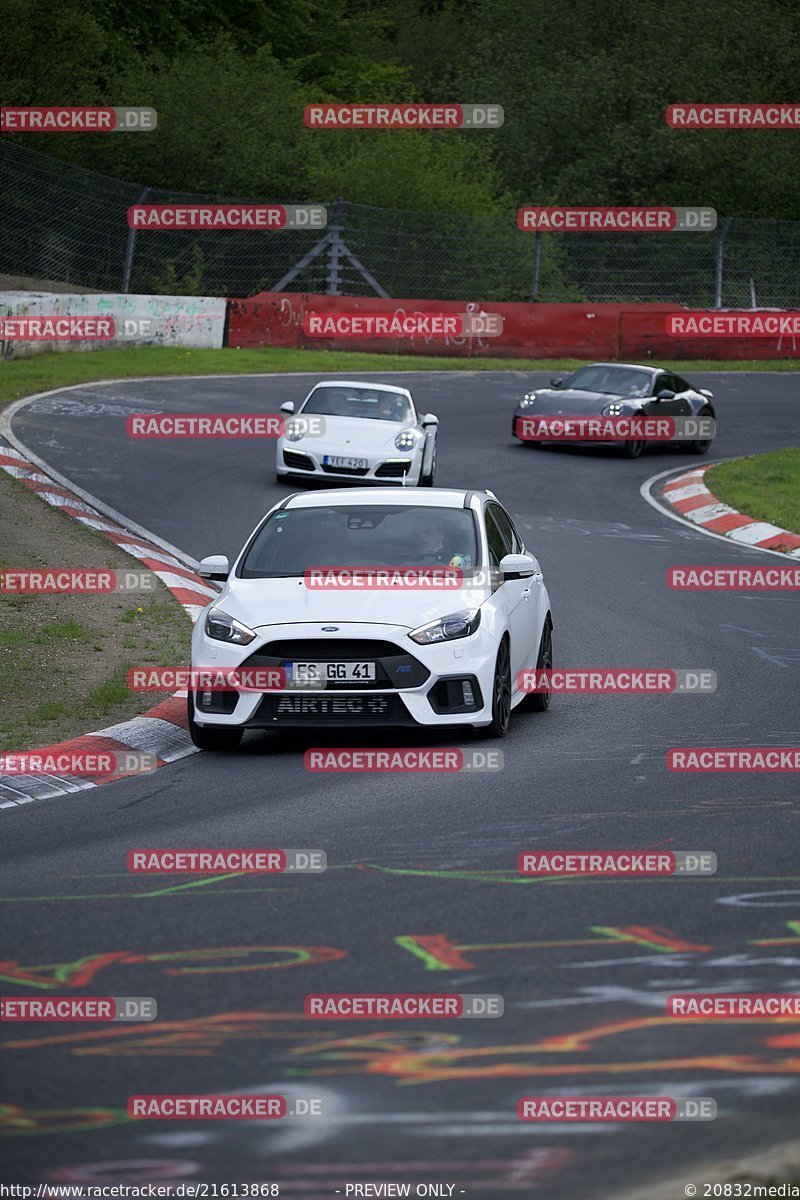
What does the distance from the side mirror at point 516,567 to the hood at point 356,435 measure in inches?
407

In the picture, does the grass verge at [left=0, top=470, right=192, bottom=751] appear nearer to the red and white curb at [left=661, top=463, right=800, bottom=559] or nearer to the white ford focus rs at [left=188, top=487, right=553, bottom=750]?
the white ford focus rs at [left=188, top=487, right=553, bottom=750]

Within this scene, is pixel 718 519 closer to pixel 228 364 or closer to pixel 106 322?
pixel 228 364

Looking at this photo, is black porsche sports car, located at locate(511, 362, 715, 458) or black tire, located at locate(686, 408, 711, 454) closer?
black porsche sports car, located at locate(511, 362, 715, 458)

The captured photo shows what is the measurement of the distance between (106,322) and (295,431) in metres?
12.3

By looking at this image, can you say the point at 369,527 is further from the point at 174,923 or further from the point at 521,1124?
the point at 521,1124

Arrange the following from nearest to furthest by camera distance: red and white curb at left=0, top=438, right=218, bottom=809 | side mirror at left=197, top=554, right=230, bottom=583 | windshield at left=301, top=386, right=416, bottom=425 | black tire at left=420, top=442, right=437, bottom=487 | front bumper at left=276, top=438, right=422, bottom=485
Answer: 1. red and white curb at left=0, top=438, right=218, bottom=809
2. side mirror at left=197, top=554, right=230, bottom=583
3. front bumper at left=276, top=438, right=422, bottom=485
4. black tire at left=420, top=442, right=437, bottom=487
5. windshield at left=301, top=386, right=416, bottom=425

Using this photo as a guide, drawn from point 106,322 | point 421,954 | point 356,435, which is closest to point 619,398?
point 356,435

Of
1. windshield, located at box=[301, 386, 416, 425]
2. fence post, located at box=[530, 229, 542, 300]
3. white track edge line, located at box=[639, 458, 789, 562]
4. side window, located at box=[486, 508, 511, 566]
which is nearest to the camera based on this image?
side window, located at box=[486, 508, 511, 566]

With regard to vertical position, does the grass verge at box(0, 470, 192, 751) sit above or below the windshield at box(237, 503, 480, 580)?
below

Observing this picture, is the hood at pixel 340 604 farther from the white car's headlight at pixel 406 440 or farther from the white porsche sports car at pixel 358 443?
the white car's headlight at pixel 406 440

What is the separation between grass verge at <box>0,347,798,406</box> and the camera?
2792cm

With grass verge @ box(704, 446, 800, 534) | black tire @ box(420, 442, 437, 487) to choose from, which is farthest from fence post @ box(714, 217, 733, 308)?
black tire @ box(420, 442, 437, 487)

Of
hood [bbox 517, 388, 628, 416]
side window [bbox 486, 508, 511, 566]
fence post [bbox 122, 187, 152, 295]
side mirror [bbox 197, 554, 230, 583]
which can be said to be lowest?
side mirror [bbox 197, 554, 230, 583]

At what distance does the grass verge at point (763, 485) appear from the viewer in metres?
20.3
